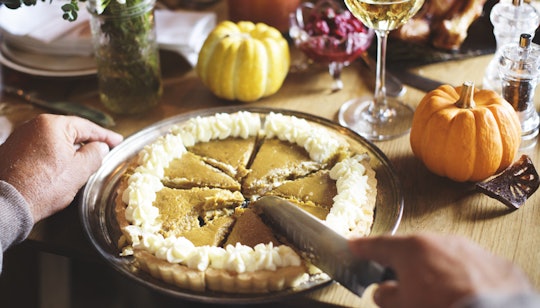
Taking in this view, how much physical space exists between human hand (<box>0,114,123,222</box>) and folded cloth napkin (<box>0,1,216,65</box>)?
2.34ft

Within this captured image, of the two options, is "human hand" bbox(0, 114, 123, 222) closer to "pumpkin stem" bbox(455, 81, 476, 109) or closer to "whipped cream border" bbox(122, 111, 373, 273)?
"whipped cream border" bbox(122, 111, 373, 273)

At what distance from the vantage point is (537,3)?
2.57 metres

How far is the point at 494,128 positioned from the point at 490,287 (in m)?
0.83

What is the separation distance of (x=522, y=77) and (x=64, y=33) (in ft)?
5.63

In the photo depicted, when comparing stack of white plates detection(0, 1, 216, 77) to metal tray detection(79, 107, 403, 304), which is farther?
stack of white plates detection(0, 1, 216, 77)

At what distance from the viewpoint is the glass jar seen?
6.61ft

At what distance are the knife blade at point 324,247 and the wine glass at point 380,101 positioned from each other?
61cm

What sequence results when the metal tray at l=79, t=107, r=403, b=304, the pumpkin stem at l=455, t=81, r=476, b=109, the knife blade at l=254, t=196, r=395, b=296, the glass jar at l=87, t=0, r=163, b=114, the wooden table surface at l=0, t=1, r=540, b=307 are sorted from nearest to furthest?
the knife blade at l=254, t=196, r=395, b=296
the metal tray at l=79, t=107, r=403, b=304
the wooden table surface at l=0, t=1, r=540, b=307
the pumpkin stem at l=455, t=81, r=476, b=109
the glass jar at l=87, t=0, r=163, b=114

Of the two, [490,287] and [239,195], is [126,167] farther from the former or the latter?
[490,287]

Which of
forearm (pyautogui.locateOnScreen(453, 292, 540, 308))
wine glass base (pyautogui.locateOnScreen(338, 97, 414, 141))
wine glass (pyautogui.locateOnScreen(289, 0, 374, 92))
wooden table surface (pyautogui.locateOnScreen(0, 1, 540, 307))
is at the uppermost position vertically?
forearm (pyautogui.locateOnScreen(453, 292, 540, 308))

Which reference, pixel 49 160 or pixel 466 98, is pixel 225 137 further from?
pixel 466 98

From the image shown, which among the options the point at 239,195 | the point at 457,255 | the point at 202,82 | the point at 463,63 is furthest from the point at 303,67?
the point at 457,255

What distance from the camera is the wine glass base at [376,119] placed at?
6.81 ft

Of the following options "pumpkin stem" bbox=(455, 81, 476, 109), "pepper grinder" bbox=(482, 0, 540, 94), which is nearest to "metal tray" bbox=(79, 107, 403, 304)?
"pumpkin stem" bbox=(455, 81, 476, 109)
